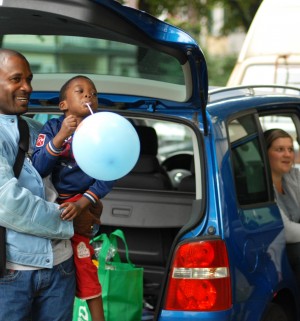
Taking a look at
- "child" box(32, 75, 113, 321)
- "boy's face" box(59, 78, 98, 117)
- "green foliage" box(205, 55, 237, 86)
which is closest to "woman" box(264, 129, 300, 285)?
"child" box(32, 75, 113, 321)

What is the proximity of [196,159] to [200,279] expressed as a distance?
0.57 metres

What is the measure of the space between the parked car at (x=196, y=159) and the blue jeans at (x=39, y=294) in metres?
0.70

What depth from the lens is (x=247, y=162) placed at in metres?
4.25

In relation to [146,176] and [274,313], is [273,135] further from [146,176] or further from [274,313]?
[274,313]

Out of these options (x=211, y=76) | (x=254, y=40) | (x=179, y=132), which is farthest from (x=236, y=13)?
(x=211, y=76)

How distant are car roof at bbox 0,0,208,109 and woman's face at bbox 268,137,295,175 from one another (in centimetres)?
114

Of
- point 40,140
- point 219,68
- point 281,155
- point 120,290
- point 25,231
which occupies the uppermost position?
point 219,68

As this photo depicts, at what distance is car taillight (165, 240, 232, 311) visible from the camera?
3.69 m

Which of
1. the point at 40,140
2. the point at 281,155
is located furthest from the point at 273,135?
the point at 40,140

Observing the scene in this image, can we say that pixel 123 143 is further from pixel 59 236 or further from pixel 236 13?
pixel 236 13

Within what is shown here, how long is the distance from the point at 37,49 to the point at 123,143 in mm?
6734

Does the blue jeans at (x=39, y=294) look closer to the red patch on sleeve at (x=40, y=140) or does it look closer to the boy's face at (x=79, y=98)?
the red patch on sleeve at (x=40, y=140)

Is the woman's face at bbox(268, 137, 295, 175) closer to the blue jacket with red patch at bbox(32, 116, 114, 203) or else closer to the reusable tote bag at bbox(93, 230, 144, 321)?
the reusable tote bag at bbox(93, 230, 144, 321)

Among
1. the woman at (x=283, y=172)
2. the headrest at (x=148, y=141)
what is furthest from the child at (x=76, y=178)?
the headrest at (x=148, y=141)
